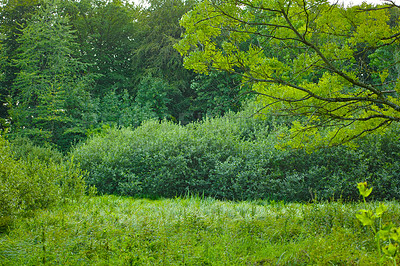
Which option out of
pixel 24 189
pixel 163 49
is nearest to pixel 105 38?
pixel 163 49

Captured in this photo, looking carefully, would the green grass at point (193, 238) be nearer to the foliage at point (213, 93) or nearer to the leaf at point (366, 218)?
the leaf at point (366, 218)

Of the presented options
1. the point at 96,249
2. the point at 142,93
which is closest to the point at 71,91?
the point at 142,93

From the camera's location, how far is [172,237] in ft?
10.4

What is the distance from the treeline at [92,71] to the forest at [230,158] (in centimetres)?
14

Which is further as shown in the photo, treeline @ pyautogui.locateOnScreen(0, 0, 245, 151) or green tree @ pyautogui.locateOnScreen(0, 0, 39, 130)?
green tree @ pyautogui.locateOnScreen(0, 0, 39, 130)

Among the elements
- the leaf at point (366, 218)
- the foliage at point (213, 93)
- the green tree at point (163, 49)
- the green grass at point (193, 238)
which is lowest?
the green grass at point (193, 238)

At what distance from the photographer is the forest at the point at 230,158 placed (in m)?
2.92

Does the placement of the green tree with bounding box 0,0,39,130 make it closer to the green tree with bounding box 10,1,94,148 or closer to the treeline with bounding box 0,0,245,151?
the treeline with bounding box 0,0,245,151

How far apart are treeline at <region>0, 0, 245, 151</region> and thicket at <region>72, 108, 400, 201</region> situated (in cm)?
591

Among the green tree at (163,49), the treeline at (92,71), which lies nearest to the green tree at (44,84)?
the treeline at (92,71)

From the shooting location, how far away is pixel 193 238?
10.7 ft

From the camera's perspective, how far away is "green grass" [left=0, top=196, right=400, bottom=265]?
272 centimetres

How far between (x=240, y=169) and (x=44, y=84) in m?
10.2

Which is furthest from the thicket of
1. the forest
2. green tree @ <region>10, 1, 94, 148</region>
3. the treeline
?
green tree @ <region>10, 1, 94, 148</region>
